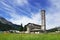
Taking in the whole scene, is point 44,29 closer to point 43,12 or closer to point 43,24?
point 43,24

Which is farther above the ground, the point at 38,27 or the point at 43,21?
the point at 43,21

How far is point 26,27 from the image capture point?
65.5 metres

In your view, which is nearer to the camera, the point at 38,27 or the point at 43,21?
the point at 43,21

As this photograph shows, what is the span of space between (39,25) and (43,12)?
239 inches

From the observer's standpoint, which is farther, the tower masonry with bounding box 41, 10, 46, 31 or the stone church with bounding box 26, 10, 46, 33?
the tower masonry with bounding box 41, 10, 46, 31

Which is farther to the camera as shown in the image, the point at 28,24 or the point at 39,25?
the point at 39,25

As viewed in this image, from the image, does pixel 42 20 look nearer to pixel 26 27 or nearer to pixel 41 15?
pixel 41 15

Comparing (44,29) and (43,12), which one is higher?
(43,12)

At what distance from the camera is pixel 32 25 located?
64.9m

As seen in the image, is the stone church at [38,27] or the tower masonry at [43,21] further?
the tower masonry at [43,21]

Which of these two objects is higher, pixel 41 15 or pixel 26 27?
pixel 41 15

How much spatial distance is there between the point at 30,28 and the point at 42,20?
6888 millimetres

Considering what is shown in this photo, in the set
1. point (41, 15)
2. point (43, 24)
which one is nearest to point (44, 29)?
point (43, 24)

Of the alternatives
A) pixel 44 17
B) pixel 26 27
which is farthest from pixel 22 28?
pixel 44 17
